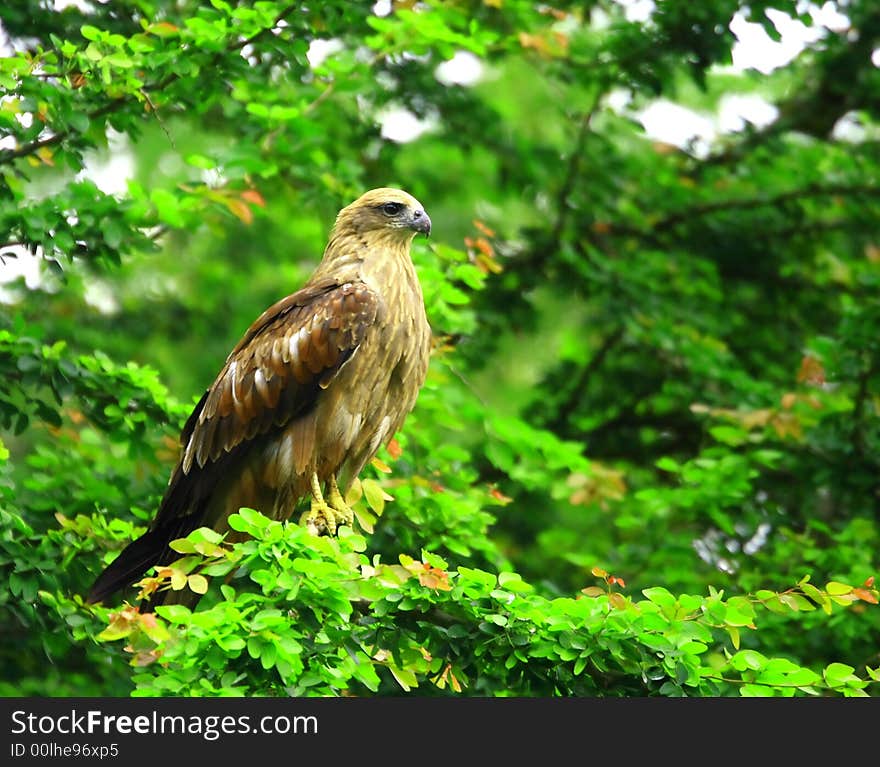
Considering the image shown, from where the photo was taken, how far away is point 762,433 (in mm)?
7609

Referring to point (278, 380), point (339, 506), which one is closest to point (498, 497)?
point (339, 506)

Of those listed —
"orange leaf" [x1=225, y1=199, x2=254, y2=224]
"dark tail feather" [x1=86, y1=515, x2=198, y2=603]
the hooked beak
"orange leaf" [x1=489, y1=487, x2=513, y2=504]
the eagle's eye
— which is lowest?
"orange leaf" [x1=489, y1=487, x2=513, y2=504]

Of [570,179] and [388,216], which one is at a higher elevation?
[388,216]

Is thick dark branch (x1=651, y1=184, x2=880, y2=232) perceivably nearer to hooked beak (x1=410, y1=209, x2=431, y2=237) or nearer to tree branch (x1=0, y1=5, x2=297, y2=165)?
hooked beak (x1=410, y1=209, x2=431, y2=237)

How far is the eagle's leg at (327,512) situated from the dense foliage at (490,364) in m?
0.11

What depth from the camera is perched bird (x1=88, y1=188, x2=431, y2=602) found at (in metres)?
6.01

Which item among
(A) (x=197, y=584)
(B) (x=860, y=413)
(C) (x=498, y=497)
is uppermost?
(A) (x=197, y=584)

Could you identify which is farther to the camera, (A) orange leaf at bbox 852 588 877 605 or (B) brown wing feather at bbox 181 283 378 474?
(B) brown wing feather at bbox 181 283 378 474

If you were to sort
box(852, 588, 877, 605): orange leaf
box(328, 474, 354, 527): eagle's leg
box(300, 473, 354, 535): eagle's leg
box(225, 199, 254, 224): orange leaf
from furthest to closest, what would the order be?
1. box(225, 199, 254, 224): orange leaf
2. box(328, 474, 354, 527): eagle's leg
3. box(300, 473, 354, 535): eagle's leg
4. box(852, 588, 877, 605): orange leaf

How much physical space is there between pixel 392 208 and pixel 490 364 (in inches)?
126

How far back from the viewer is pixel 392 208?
21.5 feet

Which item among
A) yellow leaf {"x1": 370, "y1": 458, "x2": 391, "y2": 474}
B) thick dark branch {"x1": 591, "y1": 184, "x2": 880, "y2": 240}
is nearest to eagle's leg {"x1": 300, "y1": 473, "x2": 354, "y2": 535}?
yellow leaf {"x1": 370, "y1": 458, "x2": 391, "y2": 474}

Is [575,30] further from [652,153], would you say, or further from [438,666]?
[438,666]

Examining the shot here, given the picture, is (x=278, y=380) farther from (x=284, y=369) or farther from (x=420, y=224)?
(x=420, y=224)
